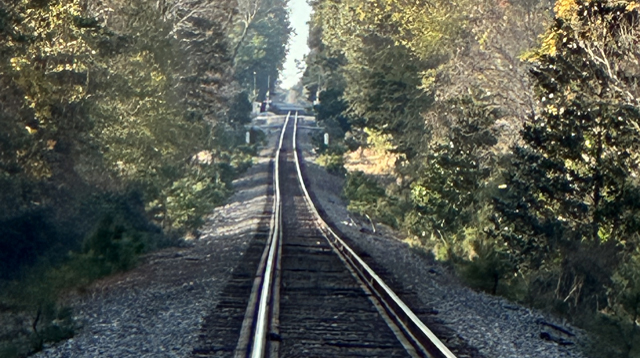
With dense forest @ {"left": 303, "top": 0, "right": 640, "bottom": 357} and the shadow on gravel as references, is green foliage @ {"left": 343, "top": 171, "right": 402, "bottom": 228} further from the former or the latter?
the shadow on gravel

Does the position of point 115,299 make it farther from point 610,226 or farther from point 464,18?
point 464,18

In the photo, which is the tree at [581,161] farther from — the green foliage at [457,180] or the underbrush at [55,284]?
the underbrush at [55,284]

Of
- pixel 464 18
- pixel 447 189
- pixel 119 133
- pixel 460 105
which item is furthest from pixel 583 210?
pixel 464 18

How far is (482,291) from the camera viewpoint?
18.4 m

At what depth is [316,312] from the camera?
45.7ft

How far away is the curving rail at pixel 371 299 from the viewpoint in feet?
36.5

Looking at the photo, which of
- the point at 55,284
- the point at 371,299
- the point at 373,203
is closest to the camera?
the point at 371,299

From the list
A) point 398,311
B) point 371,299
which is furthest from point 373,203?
point 398,311

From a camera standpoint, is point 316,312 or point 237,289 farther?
point 237,289

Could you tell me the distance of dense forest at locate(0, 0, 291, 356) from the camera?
2027 cm

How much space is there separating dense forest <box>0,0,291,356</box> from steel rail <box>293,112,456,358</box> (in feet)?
15.2

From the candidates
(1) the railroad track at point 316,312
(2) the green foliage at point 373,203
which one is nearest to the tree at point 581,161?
(1) the railroad track at point 316,312

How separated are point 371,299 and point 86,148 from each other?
47.1 ft

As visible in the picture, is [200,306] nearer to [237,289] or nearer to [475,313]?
[237,289]
